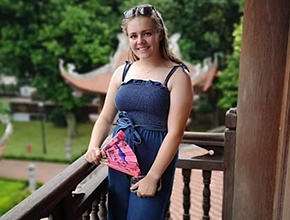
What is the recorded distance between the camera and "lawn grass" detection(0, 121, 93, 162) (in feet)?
33.3

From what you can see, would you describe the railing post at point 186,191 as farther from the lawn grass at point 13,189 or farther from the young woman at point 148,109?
the lawn grass at point 13,189

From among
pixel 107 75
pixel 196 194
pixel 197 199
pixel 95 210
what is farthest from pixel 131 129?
pixel 107 75

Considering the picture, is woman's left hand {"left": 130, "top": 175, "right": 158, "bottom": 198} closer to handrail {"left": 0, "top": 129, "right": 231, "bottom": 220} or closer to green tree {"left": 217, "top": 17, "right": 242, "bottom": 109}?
handrail {"left": 0, "top": 129, "right": 231, "bottom": 220}

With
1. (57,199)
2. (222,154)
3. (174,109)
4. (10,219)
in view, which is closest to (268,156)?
(222,154)

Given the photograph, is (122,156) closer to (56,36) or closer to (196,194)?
(196,194)

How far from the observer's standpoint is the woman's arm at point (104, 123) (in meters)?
1.10

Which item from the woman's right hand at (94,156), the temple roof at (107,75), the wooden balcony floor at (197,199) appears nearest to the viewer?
the woman's right hand at (94,156)

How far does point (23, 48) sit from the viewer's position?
34.4 ft

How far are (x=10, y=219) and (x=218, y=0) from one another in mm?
9358

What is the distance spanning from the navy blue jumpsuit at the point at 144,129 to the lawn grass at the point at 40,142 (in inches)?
319

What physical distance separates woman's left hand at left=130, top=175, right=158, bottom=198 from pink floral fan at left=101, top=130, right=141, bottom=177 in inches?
1.3

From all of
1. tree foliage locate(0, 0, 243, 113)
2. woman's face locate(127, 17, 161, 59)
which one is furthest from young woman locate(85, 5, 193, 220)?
tree foliage locate(0, 0, 243, 113)

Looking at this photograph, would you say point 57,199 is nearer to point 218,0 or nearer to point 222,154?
point 222,154

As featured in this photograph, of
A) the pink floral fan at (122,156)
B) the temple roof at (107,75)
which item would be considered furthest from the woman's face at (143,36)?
the temple roof at (107,75)
